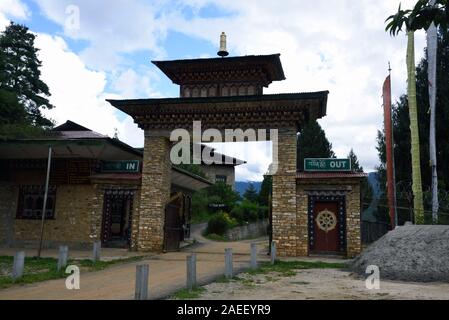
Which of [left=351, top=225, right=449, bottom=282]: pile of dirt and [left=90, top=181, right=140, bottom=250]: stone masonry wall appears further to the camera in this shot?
[left=90, top=181, right=140, bottom=250]: stone masonry wall

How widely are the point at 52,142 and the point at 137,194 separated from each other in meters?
4.27

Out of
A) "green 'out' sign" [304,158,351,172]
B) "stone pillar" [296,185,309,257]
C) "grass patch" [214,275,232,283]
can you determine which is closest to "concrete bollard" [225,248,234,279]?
"grass patch" [214,275,232,283]

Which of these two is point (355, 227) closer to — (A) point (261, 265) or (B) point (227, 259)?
(A) point (261, 265)

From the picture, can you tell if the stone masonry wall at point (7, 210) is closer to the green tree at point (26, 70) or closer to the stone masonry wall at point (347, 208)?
the stone masonry wall at point (347, 208)

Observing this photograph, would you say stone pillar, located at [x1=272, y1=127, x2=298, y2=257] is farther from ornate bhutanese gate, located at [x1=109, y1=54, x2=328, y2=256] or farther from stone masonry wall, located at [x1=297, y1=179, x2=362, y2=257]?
stone masonry wall, located at [x1=297, y1=179, x2=362, y2=257]

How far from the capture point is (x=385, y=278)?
36.1 feet

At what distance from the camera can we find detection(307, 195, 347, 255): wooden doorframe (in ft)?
54.9

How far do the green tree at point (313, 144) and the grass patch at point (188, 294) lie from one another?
3280cm

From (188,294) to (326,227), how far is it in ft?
32.3

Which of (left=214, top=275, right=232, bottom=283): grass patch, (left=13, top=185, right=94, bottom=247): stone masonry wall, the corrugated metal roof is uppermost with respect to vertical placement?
the corrugated metal roof

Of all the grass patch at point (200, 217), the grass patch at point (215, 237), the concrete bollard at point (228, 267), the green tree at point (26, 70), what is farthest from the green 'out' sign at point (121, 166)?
the green tree at point (26, 70)

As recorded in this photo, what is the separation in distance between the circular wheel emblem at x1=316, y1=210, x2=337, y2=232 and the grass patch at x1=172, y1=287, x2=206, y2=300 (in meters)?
9.00

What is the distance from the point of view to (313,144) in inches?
1628

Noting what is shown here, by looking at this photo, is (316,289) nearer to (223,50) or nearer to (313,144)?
(223,50)
